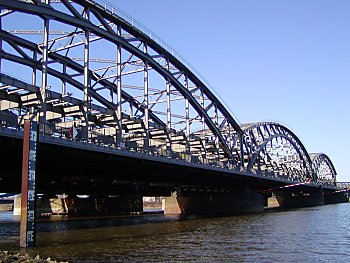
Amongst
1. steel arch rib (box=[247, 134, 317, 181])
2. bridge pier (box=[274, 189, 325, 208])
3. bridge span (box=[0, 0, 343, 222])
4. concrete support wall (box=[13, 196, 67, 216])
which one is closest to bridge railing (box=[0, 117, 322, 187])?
bridge span (box=[0, 0, 343, 222])

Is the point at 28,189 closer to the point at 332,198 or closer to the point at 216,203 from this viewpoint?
the point at 216,203

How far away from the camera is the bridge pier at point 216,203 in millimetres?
92250

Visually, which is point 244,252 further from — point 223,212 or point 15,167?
point 223,212

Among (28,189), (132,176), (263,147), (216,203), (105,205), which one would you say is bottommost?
(216,203)

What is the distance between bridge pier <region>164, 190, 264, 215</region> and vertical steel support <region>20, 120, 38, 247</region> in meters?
64.3

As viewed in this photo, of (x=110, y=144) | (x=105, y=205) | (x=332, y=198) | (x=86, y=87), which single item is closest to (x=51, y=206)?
(x=105, y=205)

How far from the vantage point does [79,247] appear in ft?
99.1

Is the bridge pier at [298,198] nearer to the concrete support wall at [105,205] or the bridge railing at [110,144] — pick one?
the concrete support wall at [105,205]

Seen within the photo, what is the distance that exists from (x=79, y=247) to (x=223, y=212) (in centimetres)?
6471

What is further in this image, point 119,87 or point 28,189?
point 119,87

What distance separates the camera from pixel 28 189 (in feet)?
92.9

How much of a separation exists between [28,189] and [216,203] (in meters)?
69.9

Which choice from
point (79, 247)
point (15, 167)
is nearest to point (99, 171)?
point (15, 167)

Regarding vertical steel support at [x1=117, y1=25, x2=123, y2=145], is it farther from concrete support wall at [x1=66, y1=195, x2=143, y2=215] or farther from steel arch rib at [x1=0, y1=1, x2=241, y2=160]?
concrete support wall at [x1=66, y1=195, x2=143, y2=215]
